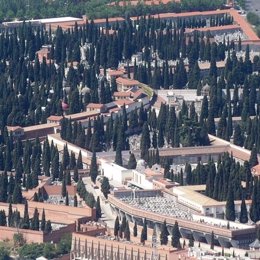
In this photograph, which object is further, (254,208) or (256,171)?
(256,171)

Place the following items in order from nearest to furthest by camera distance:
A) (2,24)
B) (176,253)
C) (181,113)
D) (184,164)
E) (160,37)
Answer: (176,253)
(184,164)
(181,113)
(160,37)
(2,24)

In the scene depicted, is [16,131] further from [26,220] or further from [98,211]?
[26,220]

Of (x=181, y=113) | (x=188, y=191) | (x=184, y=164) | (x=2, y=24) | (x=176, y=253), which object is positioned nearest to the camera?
(x=176, y=253)

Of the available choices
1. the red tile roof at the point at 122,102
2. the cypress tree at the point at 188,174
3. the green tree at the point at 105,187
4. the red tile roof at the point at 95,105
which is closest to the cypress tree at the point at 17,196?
the green tree at the point at 105,187

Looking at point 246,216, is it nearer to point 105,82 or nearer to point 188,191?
point 188,191

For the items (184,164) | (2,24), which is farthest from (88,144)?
(2,24)

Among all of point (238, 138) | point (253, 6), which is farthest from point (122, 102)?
point (253, 6)

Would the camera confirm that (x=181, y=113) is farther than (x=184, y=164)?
Yes

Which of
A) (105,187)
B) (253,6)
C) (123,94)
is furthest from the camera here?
(253,6)

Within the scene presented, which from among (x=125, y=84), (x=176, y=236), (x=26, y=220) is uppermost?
(x=176, y=236)
